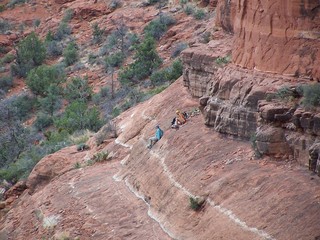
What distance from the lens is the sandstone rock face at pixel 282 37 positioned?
53.6 ft

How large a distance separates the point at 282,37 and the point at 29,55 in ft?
108

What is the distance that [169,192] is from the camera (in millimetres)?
18188

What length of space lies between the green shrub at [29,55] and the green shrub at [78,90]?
6139mm

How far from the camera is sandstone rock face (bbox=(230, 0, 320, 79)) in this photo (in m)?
16.3

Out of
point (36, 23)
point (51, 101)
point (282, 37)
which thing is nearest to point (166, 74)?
point (51, 101)

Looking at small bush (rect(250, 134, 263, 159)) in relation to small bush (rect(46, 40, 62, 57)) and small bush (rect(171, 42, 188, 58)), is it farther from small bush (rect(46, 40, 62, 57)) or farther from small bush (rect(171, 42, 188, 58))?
small bush (rect(46, 40, 62, 57))

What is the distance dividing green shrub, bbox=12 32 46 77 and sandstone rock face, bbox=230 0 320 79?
102 feet

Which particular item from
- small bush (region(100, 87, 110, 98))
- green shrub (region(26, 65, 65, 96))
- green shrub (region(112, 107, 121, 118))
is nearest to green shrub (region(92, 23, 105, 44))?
green shrub (region(26, 65, 65, 96))

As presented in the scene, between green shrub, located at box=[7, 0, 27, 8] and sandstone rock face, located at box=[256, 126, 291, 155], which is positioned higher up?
sandstone rock face, located at box=[256, 126, 291, 155]

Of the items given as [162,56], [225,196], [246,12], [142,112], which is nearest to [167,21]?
[162,56]

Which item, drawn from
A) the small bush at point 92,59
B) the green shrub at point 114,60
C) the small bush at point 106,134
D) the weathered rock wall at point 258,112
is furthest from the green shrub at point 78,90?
the weathered rock wall at point 258,112

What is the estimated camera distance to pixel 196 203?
1650 centimetres

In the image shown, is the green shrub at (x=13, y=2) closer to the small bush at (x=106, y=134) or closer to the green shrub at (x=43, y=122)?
the green shrub at (x=43, y=122)

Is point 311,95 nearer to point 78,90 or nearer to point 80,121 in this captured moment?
point 80,121
